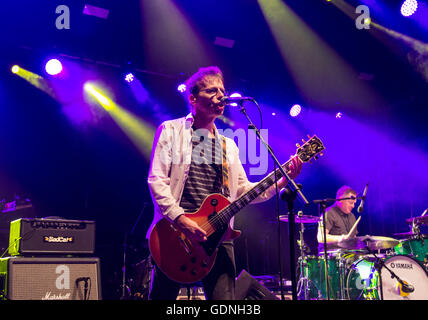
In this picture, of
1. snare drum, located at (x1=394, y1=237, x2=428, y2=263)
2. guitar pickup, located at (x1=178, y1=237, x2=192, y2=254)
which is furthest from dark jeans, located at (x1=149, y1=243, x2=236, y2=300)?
snare drum, located at (x1=394, y1=237, x2=428, y2=263)

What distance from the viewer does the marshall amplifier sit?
4035 mm

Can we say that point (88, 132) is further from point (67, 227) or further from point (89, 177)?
point (67, 227)

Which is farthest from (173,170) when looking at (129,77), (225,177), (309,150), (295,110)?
(295,110)

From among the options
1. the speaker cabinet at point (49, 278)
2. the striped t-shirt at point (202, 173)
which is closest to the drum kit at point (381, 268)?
the striped t-shirt at point (202, 173)

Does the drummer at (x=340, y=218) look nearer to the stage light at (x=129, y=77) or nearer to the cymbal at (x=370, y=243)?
the cymbal at (x=370, y=243)

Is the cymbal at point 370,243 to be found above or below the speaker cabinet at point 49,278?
above

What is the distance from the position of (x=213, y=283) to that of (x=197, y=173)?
87cm

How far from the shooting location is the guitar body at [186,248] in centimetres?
299

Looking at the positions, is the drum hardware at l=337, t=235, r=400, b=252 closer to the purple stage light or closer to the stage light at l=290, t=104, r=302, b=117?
the stage light at l=290, t=104, r=302, b=117

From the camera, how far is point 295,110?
9.92 meters

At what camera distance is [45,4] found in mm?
6848
